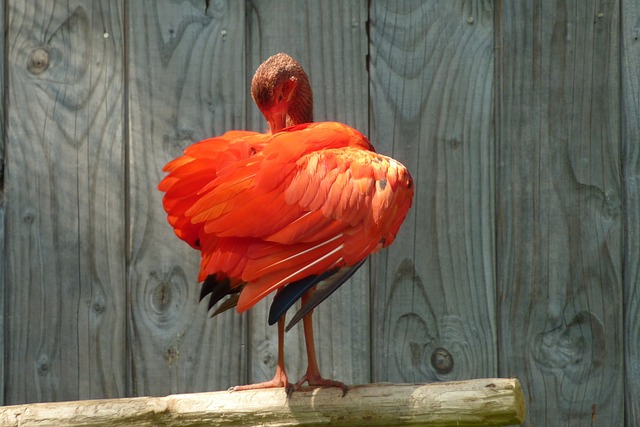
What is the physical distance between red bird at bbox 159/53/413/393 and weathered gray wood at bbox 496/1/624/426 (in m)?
0.62

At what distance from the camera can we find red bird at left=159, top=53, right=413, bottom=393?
2.26 m

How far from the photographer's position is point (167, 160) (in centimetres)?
288

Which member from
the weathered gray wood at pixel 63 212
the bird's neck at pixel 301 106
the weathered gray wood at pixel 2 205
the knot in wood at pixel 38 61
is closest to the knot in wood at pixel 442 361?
the bird's neck at pixel 301 106

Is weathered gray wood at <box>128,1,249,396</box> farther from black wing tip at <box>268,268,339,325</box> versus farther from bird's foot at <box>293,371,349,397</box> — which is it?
black wing tip at <box>268,268,339,325</box>

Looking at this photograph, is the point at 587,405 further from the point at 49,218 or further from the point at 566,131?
the point at 49,218

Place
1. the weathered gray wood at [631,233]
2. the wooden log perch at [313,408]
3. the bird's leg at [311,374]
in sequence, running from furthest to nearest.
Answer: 1. the weathered gray wood at [631,233]
2. the bird's leg at [311,374]
3. the wooden log perch at [313,408]

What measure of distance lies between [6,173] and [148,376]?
69 cm

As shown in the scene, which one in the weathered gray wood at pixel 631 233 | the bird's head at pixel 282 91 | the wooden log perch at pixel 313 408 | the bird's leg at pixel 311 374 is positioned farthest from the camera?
the weathered gray wood at pixel 631 233

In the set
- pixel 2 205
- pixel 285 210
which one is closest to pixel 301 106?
pixel 285 210

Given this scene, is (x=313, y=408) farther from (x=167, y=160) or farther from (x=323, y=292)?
(x=167, y=160)

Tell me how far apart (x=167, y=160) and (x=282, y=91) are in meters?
0.49

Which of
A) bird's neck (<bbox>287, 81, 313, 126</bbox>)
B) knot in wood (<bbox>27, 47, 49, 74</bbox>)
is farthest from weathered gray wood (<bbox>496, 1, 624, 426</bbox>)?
knot in wood (<bbox>27, 47, 49, 74</bbox>)

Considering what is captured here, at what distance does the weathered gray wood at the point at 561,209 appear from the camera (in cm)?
285

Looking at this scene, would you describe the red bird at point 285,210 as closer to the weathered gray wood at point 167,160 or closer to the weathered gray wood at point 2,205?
the weathered gray wood at point 167,160
